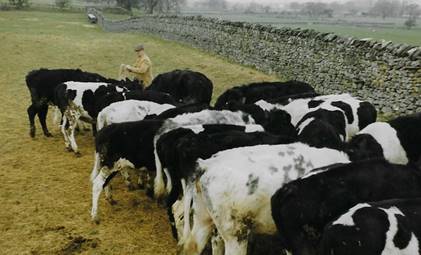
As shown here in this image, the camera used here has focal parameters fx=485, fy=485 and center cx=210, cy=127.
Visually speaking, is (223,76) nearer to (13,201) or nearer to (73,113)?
(73,113)

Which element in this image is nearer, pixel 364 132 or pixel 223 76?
pixel 364 132

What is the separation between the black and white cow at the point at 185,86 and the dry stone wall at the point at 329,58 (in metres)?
5.62

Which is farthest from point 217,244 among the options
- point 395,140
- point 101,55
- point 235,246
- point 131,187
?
point 101,55

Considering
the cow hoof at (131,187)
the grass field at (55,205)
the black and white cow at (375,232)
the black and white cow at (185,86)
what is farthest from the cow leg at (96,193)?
the black and white cow at (185,86)

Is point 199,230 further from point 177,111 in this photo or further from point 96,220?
point 177,111

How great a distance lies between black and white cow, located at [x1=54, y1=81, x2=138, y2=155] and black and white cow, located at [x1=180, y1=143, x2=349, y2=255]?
5.75m

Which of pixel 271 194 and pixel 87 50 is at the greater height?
pixel 271 194

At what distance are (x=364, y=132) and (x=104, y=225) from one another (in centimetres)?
457

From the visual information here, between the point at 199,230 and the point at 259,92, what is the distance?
6.18 m

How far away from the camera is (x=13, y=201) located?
343 inches

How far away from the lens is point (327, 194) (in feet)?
17.6

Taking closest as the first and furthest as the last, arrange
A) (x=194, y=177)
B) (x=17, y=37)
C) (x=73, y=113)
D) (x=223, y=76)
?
(x=194, y=177), (x=73, y=113), (x=223, y=76), (x=17, y=37)

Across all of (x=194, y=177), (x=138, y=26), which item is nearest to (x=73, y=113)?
(x=194, y=177)

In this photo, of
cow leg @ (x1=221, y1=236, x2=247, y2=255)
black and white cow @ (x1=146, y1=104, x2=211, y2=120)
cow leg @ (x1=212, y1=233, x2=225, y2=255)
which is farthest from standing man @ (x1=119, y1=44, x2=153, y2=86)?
cow leg @ (x1=221, y1=236, x2=247, y2=255)
